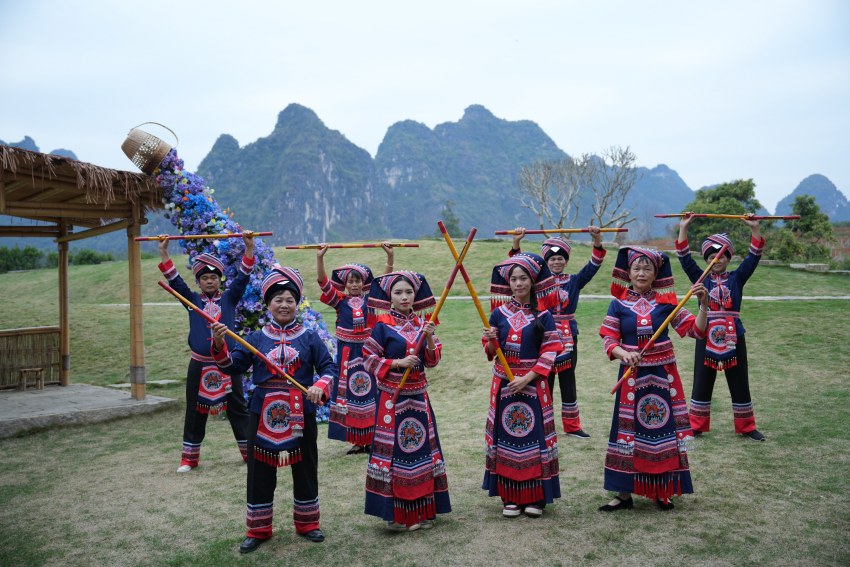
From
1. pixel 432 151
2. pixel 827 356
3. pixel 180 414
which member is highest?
pixel 432 151

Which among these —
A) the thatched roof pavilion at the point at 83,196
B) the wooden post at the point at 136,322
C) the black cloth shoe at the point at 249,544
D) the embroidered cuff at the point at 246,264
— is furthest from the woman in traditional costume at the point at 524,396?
the wooden post at the point at 136,322

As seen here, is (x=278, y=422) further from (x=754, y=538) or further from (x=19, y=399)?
(x=19, y=399)

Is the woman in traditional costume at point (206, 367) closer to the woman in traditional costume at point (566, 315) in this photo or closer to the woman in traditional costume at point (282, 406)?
the woman in traditional costume at point (282, 406)

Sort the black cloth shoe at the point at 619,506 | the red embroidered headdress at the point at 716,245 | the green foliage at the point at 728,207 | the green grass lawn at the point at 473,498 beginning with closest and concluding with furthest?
the green grass lawn at the point at 473,498 < the black cloth shoe at the point at 619,506 < the red embroidered headdress at the point at 716,245 < the green foliage at the point at 728,207

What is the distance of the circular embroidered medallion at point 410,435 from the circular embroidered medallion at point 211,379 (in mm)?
2970

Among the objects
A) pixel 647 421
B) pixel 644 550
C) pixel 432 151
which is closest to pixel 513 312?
pixel 647 421

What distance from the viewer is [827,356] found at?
1123cm

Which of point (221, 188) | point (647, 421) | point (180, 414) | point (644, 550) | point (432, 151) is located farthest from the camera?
point (432, 151)

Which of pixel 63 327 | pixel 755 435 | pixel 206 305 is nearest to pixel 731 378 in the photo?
pixel 755 435

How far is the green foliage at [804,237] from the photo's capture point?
31016mm

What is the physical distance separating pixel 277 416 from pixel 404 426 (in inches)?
38.9

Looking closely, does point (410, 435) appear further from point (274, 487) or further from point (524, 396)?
point (274, 487)

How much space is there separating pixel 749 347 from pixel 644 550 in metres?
9.17

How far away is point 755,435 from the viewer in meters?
7.24
